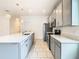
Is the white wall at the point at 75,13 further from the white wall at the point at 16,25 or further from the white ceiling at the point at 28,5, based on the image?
the white wall at the point at 16,25

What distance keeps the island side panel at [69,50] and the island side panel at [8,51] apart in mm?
1211

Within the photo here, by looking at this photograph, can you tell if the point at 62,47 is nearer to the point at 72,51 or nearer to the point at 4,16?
the point at 72,51

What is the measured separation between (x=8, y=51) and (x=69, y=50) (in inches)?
61.7

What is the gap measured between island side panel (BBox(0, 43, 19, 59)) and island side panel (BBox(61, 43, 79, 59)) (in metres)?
1.21

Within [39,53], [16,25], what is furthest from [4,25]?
[39,53]

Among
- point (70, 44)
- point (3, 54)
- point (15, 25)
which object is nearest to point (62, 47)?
point (70, 44)

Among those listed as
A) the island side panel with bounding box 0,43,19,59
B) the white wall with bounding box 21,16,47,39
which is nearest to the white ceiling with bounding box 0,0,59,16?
the island side panel with bounding box 0,43,19,59

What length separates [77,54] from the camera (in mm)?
2727

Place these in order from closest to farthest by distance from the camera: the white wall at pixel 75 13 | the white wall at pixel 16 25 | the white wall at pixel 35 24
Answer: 1. the white wall at pixel 75 13
2. the white wall at pixel 35 24
3. the white wall at pixel 16 25

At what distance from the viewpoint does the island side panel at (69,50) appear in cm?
272

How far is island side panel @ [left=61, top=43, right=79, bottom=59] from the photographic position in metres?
2.72

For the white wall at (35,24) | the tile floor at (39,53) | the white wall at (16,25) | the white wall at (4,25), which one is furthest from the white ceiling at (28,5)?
the white wall at (16,25)

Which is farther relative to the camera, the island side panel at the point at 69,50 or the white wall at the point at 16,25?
the white wall at the point at 16,25

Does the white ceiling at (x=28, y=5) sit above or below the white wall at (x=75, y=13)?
above
